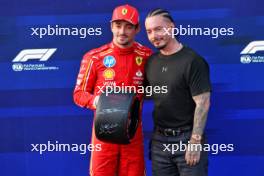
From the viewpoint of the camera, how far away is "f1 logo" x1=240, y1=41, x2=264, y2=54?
262 cm

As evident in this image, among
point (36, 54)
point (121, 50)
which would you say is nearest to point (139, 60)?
point (121, 50)

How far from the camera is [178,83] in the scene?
2.01 meters

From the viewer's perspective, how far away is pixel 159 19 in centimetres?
206

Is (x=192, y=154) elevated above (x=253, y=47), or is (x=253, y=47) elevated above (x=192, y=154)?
(x=253, y=47)

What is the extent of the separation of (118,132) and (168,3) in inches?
41.2

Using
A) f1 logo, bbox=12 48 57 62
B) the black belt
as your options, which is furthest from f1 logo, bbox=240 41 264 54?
f1 logo, bbox=12 48 57 62

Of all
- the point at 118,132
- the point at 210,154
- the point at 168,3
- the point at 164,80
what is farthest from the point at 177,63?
the point at 210,154

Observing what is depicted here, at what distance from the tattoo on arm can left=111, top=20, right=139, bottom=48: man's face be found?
0.49 m

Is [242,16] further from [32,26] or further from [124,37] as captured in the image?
[32,26]

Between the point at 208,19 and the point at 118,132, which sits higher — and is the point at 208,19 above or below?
above

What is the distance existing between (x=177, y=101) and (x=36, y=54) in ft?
3.75

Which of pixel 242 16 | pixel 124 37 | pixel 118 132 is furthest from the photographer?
pixel 242 16

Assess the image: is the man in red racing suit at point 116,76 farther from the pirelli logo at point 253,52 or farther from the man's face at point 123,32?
the pirelli logo at point 253,52

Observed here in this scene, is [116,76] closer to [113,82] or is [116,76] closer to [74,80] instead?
[113,82]
